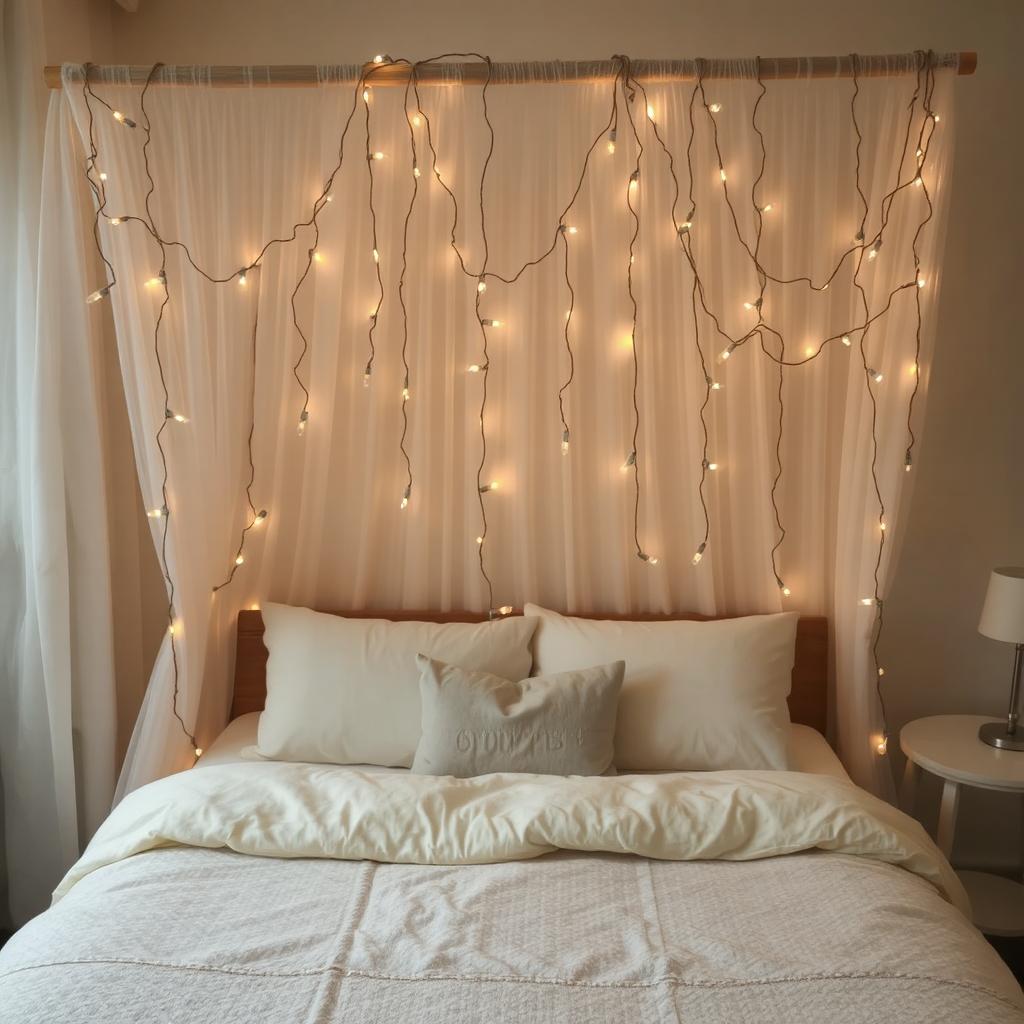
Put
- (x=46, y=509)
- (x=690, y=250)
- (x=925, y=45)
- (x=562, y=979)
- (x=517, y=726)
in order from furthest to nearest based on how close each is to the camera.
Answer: (x=925, y=45) < (x=690, y=250) < (x=46, y=509) < (x=517, y=726) < (x=562, y=979)

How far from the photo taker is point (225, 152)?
96.7 inches

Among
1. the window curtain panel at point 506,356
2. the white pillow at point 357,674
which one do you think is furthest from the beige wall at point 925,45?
the white pillow at point 357,674

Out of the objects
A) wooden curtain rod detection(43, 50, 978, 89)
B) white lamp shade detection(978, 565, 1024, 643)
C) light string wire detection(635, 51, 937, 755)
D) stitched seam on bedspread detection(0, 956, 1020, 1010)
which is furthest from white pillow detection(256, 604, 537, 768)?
wooden curtain rod detection(43, 50, 978, 89)

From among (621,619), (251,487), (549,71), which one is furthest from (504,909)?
(549,71)

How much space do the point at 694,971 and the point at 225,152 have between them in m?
2.10

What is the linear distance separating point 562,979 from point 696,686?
98 centimetres

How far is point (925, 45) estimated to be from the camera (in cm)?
263

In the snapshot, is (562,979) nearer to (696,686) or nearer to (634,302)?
(696,686)

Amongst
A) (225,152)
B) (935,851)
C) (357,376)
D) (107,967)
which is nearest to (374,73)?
(225,152)

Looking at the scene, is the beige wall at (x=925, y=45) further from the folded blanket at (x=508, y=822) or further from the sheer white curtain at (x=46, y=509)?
the folded blanket at (x=508, y=822)

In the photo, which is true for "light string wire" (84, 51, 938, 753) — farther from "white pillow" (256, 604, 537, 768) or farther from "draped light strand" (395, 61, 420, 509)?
"white pillow" (256, 604, 537, 768)

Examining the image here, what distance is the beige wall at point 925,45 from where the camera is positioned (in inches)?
104

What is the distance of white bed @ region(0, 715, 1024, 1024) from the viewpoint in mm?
1521

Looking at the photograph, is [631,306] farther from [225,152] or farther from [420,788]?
[420,788]
